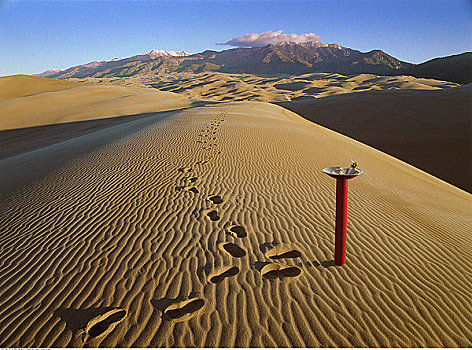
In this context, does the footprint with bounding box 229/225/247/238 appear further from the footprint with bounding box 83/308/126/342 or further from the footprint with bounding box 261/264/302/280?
the footprint with bounding box 83/308/126/342

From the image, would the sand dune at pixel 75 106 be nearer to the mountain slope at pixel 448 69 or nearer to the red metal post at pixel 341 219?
the red metal post at pixel 341 219

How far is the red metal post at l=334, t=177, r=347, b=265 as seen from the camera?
417cm

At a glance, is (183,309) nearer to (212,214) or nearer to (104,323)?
(104,323)

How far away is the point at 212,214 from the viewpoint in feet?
20.1

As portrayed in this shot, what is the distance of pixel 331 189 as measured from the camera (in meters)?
7.75

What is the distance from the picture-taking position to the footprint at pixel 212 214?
5957mm

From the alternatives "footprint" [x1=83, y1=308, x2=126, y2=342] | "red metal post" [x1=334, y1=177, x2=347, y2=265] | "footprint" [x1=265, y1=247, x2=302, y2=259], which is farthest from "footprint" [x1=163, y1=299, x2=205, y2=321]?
"red metal post" [x1=334, y1=177, x2=347, y2=265]

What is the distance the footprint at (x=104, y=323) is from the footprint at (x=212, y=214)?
2.64 meters

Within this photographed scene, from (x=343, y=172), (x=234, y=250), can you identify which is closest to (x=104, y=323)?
(x=234, y=250)

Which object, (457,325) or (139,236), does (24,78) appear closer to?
(139,236)

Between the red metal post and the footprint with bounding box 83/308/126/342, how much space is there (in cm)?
314

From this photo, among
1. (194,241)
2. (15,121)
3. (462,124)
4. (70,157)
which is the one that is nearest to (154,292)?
(194,241)

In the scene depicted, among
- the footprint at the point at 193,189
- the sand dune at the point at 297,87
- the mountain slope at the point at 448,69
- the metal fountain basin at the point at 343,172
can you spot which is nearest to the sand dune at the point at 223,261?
the footprint at the point at 193,189

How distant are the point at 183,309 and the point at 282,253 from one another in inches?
74.8
